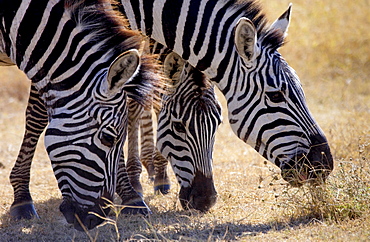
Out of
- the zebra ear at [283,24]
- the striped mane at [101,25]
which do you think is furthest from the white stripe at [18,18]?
the zebra ear at [283,24]

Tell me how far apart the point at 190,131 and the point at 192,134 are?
1.6 inches

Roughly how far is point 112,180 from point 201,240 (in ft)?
3.08

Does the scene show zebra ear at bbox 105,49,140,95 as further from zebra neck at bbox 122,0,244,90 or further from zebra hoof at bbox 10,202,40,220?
zebra hoof at bbox 10,202,40,220

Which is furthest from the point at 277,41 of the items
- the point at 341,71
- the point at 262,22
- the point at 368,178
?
the point at 341,71

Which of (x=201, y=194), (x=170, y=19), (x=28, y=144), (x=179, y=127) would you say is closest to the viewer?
(x=201, y=194)

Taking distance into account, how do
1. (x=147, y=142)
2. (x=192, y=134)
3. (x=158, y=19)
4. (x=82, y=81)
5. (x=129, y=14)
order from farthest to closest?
(x=147, y=142) → (x=129, y=14) → (x=158, y=19) → (x=192, y=134) → (x=82, y=81)

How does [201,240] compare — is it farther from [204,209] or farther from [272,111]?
[272,111]

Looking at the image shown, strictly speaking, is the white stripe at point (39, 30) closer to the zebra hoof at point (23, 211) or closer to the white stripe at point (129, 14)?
the white stripe at point (129, 14)

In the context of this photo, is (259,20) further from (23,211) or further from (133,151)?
(23,211)

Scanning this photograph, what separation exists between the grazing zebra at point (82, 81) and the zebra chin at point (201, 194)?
1.12 meters

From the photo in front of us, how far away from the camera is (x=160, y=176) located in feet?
22.3

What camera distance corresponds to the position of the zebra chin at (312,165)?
4.83 meters

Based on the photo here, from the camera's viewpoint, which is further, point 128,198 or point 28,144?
point 28,144

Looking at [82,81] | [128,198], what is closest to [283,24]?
[82,81]
